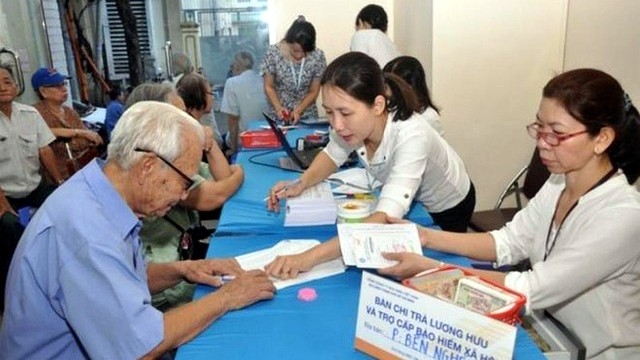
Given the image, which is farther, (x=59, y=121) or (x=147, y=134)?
(x=59, y=121)

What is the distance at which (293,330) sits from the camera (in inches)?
44.8


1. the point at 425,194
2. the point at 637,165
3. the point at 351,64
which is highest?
the point at 351,64

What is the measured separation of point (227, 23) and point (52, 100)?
7.16ft

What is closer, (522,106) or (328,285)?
(328,285)

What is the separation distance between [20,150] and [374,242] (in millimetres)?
2844

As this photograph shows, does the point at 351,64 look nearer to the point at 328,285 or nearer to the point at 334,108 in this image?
the point at 334,108

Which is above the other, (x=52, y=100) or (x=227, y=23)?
(x=227, y=23)

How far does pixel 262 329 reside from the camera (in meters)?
1.15

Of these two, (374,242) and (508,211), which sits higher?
(374,242)

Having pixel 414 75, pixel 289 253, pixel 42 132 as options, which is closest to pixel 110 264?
pixel 289 253

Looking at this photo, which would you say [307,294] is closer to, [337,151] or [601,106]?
[601,106]

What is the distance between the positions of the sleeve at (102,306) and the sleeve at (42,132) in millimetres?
2856

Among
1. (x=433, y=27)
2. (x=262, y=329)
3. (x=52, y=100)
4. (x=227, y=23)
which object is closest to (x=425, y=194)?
(x=262, y=329)

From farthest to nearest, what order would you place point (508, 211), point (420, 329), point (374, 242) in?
point (508, 211), point (374, 242), point (420, 329)
